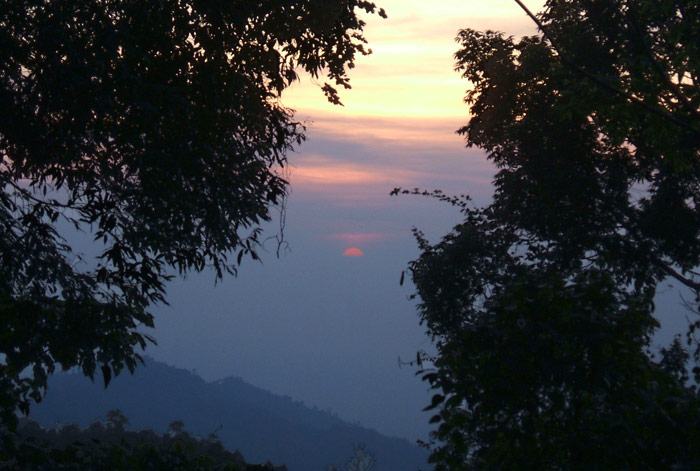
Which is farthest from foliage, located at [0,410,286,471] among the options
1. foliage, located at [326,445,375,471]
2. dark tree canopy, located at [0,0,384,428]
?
foliage, located at [326,445,375,471]

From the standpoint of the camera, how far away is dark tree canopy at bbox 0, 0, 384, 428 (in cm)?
1115

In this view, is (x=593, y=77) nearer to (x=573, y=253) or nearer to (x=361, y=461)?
(x=573, y=253)

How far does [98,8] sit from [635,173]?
1568cm

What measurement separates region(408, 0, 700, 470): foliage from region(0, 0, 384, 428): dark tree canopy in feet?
16.1

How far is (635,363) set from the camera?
20.8 ft

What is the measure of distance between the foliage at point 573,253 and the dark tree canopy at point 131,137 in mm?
4903

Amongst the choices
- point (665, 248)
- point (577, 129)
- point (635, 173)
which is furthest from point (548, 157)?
point (665, 248)

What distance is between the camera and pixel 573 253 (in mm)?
20812

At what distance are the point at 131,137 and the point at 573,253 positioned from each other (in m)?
13.5

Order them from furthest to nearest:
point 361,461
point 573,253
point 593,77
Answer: point 361,461 → point 573,253 → point 593,77

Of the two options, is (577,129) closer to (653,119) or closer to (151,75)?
(653,119)

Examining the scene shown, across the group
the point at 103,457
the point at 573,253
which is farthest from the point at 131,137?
the point at 573,253

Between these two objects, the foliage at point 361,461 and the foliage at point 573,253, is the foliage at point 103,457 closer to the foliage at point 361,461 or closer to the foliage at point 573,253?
the foliage at point 573,253

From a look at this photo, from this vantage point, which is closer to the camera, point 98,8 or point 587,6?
point 98,8
